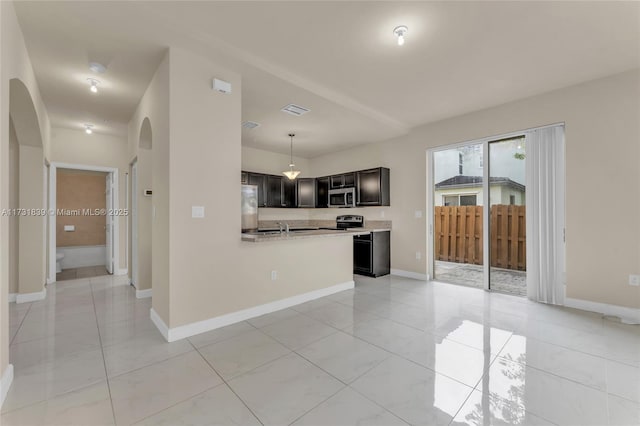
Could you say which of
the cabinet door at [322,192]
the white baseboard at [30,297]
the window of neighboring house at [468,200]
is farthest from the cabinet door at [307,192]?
the white baseboard at [30,297]

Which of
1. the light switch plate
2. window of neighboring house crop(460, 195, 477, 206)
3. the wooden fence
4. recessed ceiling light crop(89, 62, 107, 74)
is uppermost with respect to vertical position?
recessed ceiling light crop(89, 62, 107, 74)

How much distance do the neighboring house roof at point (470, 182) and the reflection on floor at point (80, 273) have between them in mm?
6986

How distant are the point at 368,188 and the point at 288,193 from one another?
2069 mm

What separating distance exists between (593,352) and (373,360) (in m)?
Answer: 1.92

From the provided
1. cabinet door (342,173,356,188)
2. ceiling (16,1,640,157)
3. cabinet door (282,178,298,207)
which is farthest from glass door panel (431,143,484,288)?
cabinet door (282,178,298,207)

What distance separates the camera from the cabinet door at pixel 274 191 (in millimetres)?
6285

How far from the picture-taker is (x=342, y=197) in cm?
615

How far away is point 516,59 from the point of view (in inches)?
112

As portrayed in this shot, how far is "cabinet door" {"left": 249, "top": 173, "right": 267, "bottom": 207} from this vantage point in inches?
236

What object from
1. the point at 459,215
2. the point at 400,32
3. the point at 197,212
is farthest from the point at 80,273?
the point at 459,215

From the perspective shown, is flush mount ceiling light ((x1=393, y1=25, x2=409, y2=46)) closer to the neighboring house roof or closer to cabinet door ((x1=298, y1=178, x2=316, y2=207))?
the neighboring house roof

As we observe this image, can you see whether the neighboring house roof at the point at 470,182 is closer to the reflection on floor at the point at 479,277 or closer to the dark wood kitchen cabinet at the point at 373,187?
the dark wood kitchen cabinet at the point at 373,187

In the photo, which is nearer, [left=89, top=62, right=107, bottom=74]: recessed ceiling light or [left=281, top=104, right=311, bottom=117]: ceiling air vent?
[left=89, top=62, right=107, bottom=74]: recessed ceiling light

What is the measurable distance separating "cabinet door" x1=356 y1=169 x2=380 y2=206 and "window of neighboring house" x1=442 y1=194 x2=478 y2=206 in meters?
1.24
